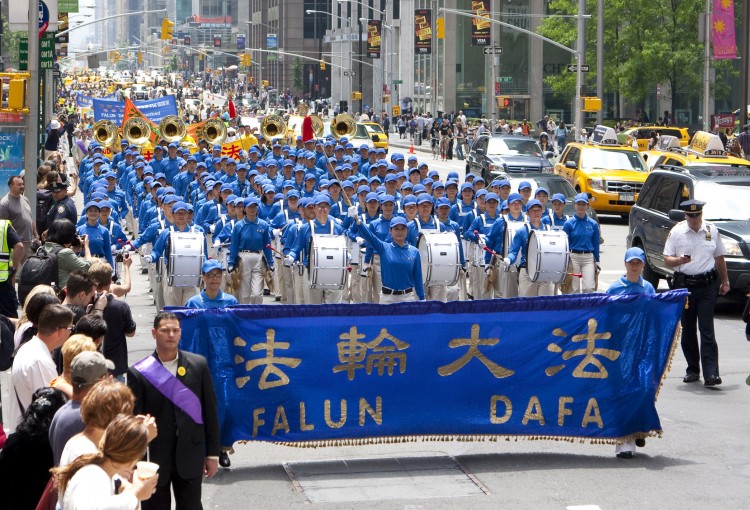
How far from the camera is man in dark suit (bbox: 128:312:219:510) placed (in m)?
7.67

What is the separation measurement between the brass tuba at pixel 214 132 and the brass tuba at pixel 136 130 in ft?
5.08

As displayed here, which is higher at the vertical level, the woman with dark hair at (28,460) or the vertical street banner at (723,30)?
the vertical street banner at (723,30)

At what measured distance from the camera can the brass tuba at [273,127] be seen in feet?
114

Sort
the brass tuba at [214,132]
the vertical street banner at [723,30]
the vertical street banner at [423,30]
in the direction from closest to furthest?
the brass tuba at [214,132]
the vertical street banner at [723,30]
the vertical street banner at [423,30]

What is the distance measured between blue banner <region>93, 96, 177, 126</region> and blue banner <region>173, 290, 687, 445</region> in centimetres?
2660

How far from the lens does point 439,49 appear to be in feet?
265

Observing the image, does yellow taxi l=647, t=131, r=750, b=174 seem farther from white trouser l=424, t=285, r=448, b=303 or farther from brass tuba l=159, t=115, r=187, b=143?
brass tuba l=159, t=115, r=187, b=143

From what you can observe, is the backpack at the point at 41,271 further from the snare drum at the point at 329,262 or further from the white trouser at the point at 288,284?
the white trouser at the point at 288,284

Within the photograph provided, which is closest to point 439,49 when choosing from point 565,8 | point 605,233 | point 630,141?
point 565,8

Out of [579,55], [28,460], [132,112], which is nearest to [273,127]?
[132,112]

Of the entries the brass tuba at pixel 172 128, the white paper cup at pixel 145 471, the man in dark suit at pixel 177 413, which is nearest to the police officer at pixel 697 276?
the man in dark suit at pixel 177 413

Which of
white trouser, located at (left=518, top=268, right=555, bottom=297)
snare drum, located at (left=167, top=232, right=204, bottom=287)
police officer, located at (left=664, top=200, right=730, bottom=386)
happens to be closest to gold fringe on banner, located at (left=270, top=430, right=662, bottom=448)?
police officer, located at (left=664, top=200, right=730, bottom=386)

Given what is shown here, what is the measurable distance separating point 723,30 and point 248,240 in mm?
29626

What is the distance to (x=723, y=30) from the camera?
140 ft
